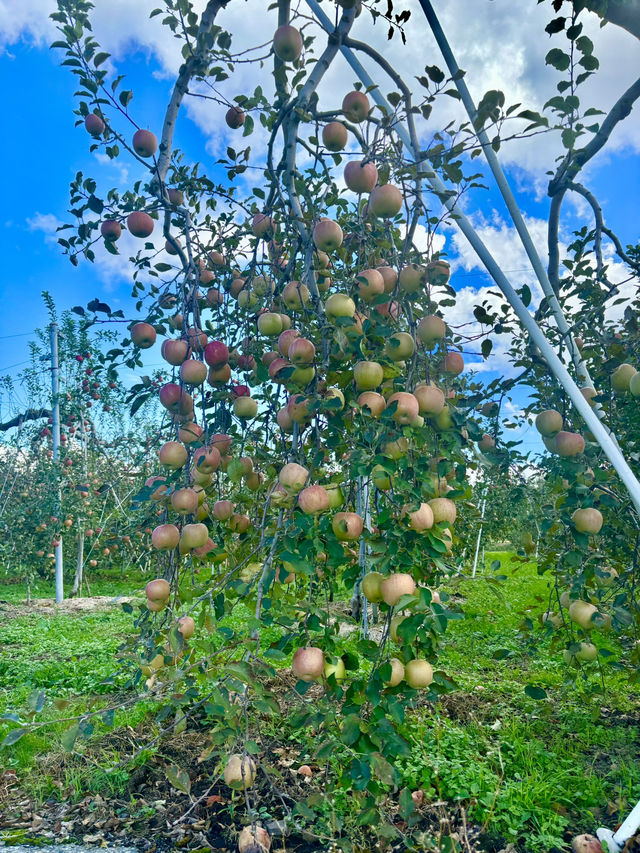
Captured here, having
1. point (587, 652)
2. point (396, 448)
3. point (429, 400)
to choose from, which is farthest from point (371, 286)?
point (587, 652)

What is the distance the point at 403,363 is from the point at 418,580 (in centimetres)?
65

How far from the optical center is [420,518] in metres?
1.39

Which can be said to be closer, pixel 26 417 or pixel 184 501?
pixel 184 501

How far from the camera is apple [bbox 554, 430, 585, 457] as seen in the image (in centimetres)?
206

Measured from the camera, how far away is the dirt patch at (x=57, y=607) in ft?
23.7

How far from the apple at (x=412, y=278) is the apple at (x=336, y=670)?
42.4 inches

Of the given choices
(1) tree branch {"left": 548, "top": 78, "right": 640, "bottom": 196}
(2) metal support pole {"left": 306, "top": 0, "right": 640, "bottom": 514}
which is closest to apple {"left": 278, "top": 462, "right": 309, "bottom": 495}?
(2) metal support pole {"left": 306, "top": 0, "right": 640, "bottom": 514}

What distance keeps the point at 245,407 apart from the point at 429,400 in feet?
2.08

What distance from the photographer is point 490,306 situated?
87.4 inches

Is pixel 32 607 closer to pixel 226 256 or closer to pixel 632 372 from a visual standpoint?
pixel 226 256

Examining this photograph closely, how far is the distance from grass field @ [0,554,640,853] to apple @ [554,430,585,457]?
0.49 m

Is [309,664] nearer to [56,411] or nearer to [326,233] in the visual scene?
[326,233]

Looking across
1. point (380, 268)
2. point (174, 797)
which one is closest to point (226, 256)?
point (380, 268)

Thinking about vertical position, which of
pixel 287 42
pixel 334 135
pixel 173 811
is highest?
pixel 287 42
